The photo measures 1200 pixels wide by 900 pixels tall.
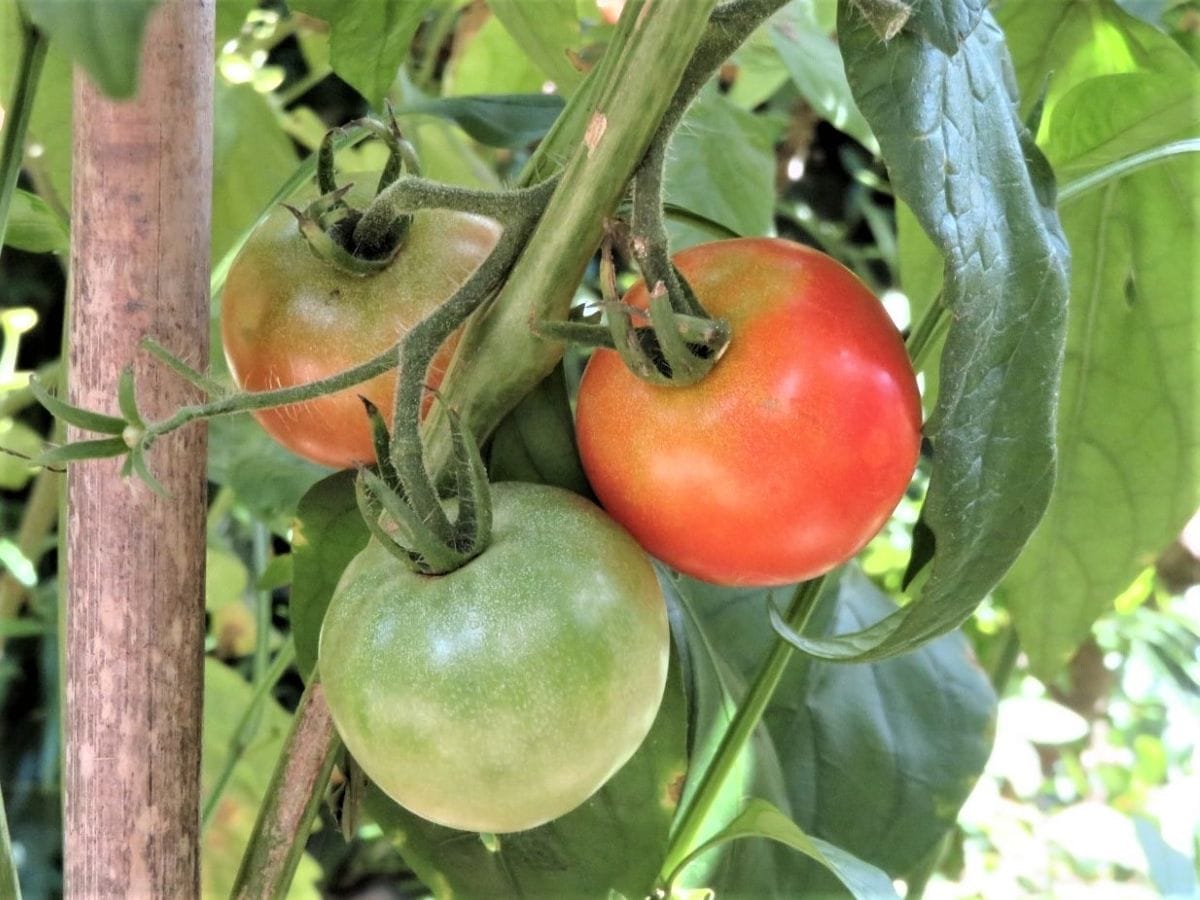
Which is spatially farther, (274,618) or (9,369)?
(274,618)

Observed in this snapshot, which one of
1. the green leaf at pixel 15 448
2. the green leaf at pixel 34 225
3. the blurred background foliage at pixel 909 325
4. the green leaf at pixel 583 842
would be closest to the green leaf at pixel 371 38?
the blurred background foliage at pixel 909 325

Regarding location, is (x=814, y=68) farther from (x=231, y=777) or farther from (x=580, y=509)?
(x=231, y=777)

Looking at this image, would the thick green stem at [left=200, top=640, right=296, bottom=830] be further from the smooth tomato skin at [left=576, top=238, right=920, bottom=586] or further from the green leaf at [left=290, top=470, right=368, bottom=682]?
the smooth tomato skin at [left=576, top=238, right=920, bottom=586]

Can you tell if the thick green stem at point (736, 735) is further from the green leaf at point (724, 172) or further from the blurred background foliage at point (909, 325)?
the green leaf at point (724, 172)

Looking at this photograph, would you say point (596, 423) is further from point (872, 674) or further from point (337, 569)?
point (872, 674)

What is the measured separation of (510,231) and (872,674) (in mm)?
303

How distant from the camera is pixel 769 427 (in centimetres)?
27

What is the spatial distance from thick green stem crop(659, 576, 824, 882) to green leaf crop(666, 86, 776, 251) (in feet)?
0.71

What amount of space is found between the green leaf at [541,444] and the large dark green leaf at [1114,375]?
0.88ft

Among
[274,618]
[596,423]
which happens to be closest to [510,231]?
[596,423]

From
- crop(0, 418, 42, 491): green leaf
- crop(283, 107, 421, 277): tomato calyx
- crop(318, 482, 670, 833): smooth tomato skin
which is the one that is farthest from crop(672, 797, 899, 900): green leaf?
crop(0, 418, 42, 491): green leaf

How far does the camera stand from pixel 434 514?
0.83ft

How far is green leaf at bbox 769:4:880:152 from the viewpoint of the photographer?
53 cm

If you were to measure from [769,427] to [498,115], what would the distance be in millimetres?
251
